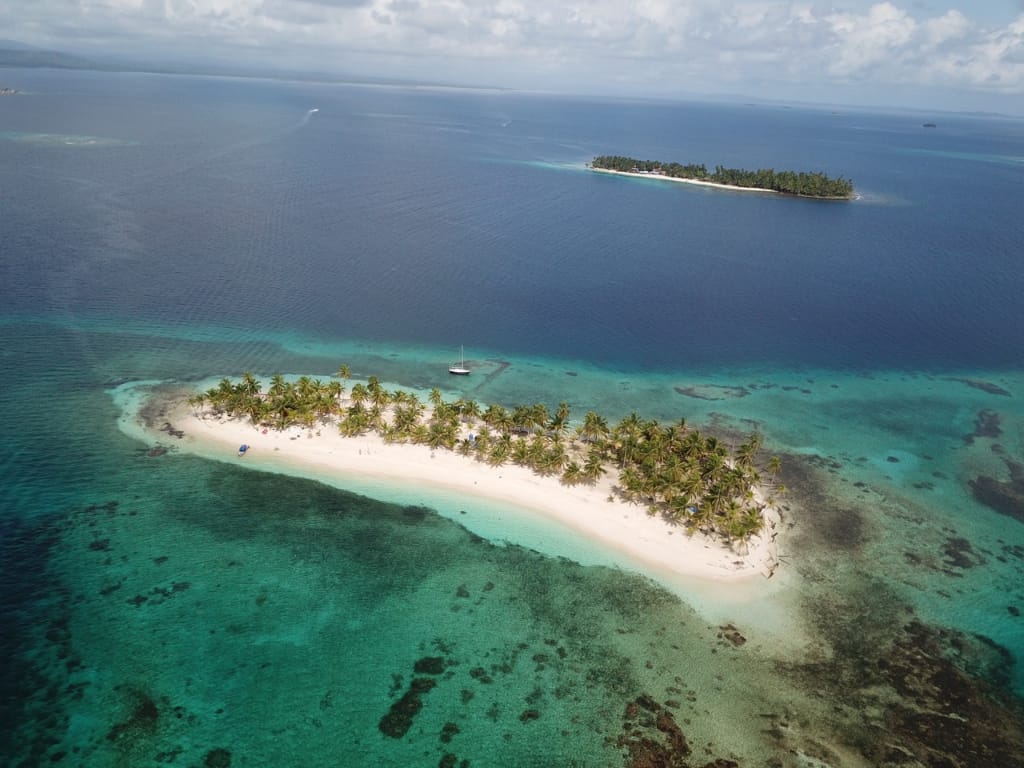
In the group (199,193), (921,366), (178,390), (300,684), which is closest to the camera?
(300,684)

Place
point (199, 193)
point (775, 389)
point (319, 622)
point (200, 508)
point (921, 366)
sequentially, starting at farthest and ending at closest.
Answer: point (199, 193)
point (921, 366)
point (775, 389)
point (200, 508)
point (319, 622)

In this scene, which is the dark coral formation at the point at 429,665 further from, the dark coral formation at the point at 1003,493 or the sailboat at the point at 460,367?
the dark coral formation at the point at 1003,493

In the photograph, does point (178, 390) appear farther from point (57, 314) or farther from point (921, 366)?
point (921, 366)

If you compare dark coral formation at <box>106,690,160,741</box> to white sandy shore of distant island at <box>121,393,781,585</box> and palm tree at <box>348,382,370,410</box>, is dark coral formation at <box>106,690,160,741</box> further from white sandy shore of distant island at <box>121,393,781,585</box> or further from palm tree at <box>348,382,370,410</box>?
palm tree at <box>348,382,370,410</box>

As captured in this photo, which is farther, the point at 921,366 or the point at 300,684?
the point at 921,366

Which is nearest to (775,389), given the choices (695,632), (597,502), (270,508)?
(597,502)

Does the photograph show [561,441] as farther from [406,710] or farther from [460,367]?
[406,710]

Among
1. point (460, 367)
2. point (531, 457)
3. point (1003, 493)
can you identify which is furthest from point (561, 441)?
point (1003, 493)
